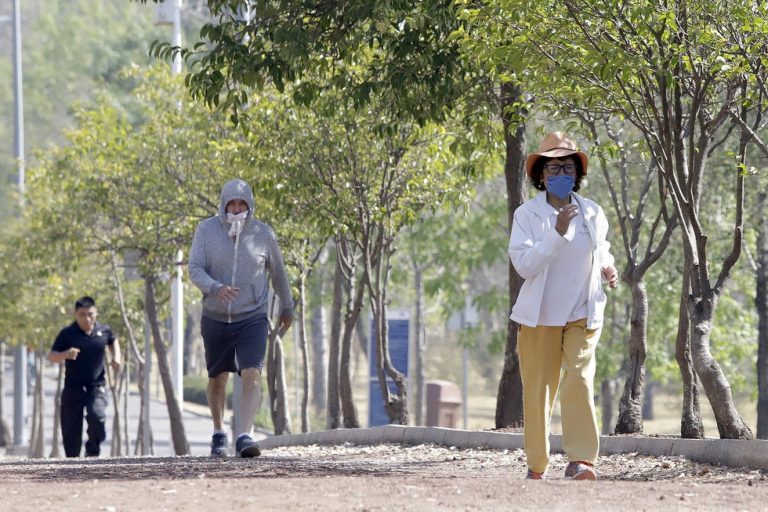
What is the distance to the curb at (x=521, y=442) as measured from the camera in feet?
30.8

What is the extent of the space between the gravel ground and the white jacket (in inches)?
33.7

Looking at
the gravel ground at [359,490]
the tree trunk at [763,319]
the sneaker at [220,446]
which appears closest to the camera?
the gravel ground at [359,490]

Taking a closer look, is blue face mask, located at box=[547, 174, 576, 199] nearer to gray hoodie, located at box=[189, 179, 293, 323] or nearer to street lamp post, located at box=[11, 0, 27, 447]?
gray hoodie, located at box=[189, 179, 293, 323]

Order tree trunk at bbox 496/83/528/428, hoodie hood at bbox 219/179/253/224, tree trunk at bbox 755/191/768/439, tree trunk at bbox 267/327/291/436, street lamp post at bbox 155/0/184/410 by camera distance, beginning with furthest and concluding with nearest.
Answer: street lamp post at bbox 155/0/184/410 < tree trunk at bbox 267/327/291/436 < tree trunk at bbox 755/191/768/439 < tree trunk at bbox 496/83/528/428 < hoodie hood at bbox 219/179/253/224

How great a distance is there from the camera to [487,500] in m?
6.98

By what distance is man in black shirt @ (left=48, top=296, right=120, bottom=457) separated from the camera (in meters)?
15.2

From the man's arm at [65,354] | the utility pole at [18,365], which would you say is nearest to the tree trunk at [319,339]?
the utility pole at [18,365]

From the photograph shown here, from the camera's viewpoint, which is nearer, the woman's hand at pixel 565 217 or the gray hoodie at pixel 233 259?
the woman's hand at pixel 565 217

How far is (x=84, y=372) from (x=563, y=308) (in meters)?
7.91

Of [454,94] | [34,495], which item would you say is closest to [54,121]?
[454,94]

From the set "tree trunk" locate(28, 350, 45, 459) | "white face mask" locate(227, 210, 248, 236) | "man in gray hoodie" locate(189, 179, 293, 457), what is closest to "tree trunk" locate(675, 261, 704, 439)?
"man in gray hoodie" locate(189, 179, 293, 457)

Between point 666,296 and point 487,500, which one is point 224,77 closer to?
point 487,500

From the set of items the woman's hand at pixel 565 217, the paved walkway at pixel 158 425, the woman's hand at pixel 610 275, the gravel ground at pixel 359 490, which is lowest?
the paved walkway at pixel 158 425

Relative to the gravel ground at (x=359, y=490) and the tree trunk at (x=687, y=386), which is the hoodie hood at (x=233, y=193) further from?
the tree trunk at (x=687, y=386)
